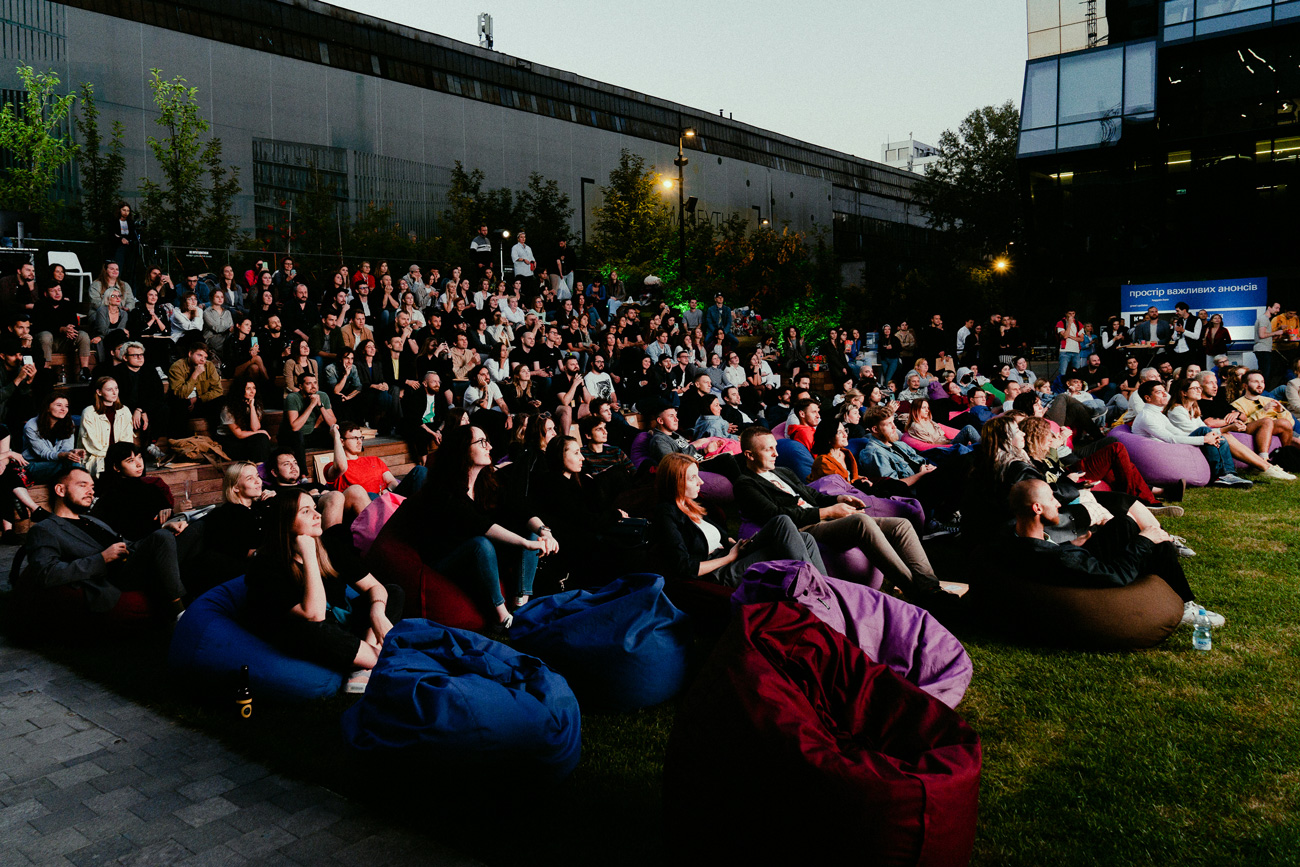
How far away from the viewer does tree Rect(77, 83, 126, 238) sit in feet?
66.2

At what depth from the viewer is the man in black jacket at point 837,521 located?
5.86 m

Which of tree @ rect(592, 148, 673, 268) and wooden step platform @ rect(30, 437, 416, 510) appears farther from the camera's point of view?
tree @ rect(592, 148, 673, 268)

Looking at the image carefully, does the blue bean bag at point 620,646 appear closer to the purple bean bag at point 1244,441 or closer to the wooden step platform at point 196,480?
the wooden step platform at point 196,480

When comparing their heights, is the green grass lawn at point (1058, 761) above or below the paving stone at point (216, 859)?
above

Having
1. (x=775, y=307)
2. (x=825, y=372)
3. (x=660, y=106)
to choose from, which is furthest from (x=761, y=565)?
(x=660, y=106)

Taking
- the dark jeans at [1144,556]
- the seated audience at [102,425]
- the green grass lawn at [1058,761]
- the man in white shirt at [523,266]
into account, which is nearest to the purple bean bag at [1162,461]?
the green grass lawn at [1058,761]

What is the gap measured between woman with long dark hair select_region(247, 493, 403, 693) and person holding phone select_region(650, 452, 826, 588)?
1.68 m

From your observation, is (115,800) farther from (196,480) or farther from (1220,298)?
(1220,298)

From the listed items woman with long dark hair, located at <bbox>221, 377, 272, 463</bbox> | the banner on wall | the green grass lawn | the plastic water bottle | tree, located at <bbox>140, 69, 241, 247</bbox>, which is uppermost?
tree, located at <bbox>140, 69, 241, 247</bbox>

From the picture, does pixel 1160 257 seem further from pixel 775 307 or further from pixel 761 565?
pixel 761 565

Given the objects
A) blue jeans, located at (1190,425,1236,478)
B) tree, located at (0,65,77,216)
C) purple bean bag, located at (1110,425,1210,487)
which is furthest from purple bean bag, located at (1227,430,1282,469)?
tree, located at (0,65,77,216)

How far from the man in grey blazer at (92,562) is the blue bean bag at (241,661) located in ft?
2.79

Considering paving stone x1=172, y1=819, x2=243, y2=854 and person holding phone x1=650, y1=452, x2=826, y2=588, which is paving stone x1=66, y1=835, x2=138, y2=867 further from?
person holding phone x1=650, y1=452, x2=826, y2=588

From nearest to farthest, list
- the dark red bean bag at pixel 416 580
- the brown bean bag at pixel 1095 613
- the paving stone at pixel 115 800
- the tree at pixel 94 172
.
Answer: the paving stone at pixel 115 800, the brown bean bag at pixel 1095 613, the dark red bean bag at pixel 416 580, the tree at pixel 94 172
